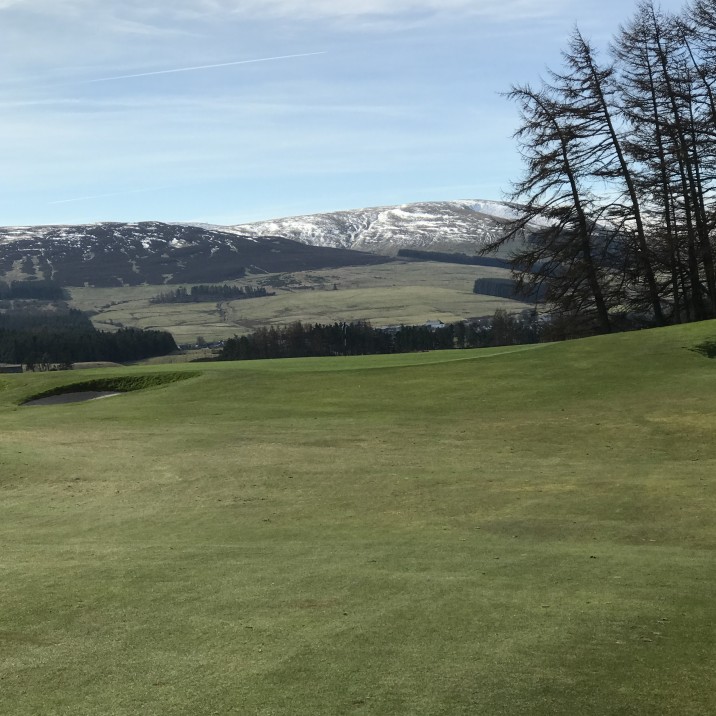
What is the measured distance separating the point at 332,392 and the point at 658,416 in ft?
46.5

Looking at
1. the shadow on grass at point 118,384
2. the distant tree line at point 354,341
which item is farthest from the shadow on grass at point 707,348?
the distant tree line at point 354,341

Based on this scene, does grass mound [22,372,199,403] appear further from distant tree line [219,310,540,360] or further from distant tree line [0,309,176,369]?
distant tree line [0,309,176,369]

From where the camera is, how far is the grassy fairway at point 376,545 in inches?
362

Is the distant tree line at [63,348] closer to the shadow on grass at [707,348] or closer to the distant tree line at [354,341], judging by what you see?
the distant tree line at [354,341]

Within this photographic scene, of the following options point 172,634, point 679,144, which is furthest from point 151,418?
point 679,144

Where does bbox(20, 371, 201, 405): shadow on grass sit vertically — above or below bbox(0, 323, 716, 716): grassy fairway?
above

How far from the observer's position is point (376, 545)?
17.1 m

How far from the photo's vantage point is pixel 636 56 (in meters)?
54.1

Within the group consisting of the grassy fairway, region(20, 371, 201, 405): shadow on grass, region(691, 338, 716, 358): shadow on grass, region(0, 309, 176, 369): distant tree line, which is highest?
region(0, 309, 176, 369): distant tree line

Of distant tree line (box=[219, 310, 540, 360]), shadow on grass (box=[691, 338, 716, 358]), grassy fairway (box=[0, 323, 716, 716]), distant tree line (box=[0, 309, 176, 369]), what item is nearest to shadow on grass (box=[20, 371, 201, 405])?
grassy fairway (box=[0, 323, 716, 716])

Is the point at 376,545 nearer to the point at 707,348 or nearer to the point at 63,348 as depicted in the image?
the point at 707,348

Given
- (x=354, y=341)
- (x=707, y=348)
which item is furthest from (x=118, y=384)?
(x=354, y=341)

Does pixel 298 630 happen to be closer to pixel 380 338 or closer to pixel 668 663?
pixel 668 663

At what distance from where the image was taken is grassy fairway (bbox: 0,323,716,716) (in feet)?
30.1
